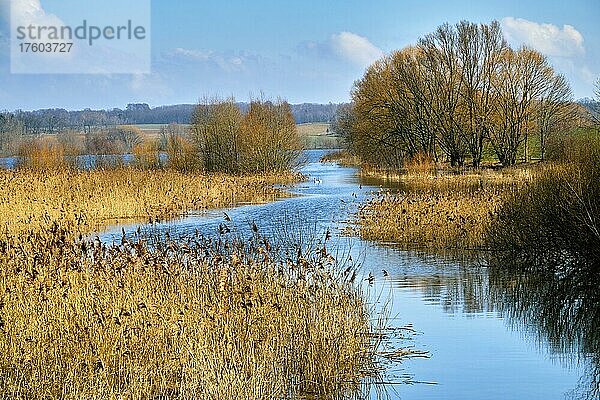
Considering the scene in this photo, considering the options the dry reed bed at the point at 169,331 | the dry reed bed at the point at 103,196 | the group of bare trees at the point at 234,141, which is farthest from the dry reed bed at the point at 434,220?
the group of bare trees at the point at 234,141

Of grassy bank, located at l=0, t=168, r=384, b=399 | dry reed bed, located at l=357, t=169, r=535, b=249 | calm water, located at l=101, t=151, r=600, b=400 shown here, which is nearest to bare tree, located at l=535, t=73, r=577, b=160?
dry reed bed, located at l=357, t=169, r=535, b=249

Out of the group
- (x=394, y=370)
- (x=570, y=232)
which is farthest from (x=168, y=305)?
(x=570, y=232)

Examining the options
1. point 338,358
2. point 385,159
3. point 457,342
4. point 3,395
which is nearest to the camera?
point 3,395

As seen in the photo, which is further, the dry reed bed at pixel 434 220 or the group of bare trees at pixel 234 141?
the group of bare trees at pixel 234 141

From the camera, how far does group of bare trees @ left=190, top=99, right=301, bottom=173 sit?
3978 centimetres

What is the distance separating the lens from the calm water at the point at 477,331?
27.2 feet

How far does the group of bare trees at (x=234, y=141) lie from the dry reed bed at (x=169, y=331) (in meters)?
29.8

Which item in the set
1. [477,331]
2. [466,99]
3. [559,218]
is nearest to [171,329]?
[477,331]

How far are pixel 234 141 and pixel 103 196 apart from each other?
17.6 metres

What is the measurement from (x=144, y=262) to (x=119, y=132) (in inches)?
1913

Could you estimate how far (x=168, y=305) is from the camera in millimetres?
8625

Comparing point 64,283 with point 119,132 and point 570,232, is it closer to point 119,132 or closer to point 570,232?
point 570,232

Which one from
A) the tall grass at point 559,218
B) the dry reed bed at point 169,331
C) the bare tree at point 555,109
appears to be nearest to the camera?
the dry reed bed at point 169,331

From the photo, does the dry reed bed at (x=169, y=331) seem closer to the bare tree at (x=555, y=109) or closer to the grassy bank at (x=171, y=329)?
the grassy bank at (x=171, y=329)
